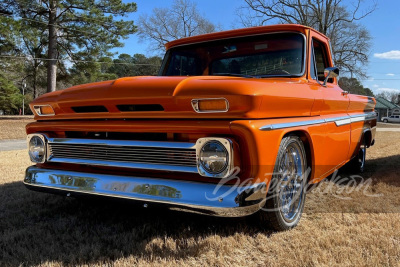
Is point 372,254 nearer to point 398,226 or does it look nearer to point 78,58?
point 398,226

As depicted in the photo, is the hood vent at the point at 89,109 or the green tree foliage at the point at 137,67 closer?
the hood vent at the point at 89,109

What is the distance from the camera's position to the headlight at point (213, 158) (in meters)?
2.07

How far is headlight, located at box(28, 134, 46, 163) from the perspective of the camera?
2.79 m

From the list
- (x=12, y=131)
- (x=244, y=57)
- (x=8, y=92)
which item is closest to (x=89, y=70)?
(x=12, y=131)

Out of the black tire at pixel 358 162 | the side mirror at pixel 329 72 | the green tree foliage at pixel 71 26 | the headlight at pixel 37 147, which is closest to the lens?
the headlight at pixel 37 147

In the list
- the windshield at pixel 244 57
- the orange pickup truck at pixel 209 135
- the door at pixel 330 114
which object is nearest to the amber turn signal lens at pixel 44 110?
the orange pickup truck at pixel 209 135

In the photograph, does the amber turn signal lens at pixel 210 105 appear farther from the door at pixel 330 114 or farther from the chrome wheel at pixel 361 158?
the chrome wheel at pixel 361 158

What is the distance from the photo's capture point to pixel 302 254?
7.11 ft

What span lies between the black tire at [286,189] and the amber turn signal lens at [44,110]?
1.92 m

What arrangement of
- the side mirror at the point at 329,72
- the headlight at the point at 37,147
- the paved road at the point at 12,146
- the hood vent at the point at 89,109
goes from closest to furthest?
the hood vent at the point at 89,109 → the headlight at the point at 37,147 → the side mirror at the point at 329,72 → the paved road at the point at 12,146

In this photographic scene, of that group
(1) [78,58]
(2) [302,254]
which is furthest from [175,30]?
(2) [302,254]

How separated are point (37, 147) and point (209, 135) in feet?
5.34

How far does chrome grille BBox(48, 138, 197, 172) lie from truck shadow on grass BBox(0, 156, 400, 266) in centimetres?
34

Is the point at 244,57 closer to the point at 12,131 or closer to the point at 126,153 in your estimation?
the point at 126,153
